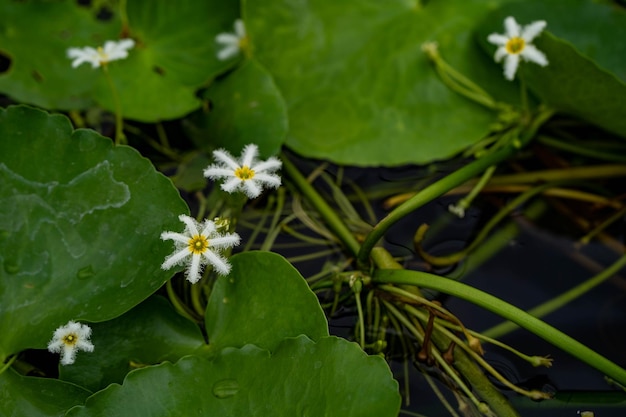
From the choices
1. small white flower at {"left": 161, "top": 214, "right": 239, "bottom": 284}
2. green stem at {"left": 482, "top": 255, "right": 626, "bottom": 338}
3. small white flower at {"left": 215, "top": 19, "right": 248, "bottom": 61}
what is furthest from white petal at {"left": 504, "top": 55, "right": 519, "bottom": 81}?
small white flower at {"left": 161, "top": 214, "right": 239, "bottom": 284}

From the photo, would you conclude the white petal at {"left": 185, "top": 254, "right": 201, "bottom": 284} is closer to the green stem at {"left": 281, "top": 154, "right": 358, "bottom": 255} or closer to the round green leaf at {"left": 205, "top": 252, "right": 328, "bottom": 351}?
the round green leaf at {"left": 205, "top": 252, "right": 328, "bottom": 351}

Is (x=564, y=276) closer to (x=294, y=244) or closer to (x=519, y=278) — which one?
(x=519, y=278)

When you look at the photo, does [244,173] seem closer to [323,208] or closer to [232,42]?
[323,208]

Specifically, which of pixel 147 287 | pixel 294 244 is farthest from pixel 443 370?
pixel 147 287

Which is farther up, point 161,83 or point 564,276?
point 161,83

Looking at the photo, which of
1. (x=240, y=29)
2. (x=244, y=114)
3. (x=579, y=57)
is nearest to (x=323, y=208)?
(x=244, y=114)
